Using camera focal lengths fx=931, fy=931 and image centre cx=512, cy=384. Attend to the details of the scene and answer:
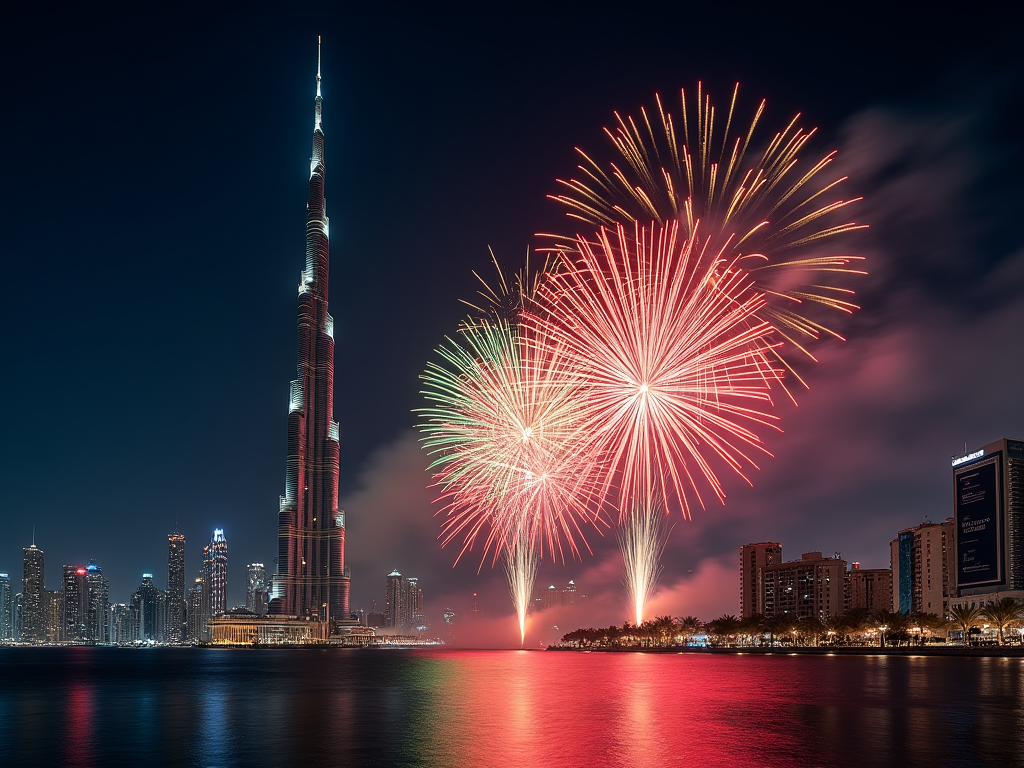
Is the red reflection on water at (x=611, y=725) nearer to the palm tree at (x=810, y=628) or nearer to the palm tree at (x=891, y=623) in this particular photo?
the palm tree at (x=891, y=623)

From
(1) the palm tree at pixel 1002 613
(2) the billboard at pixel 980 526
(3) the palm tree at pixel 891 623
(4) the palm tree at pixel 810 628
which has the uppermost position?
(2) the billboard at pixel 980 526

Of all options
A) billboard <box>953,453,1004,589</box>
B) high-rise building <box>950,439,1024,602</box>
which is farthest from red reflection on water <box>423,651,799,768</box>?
→ billboard <box>953,453,1004,589</box>

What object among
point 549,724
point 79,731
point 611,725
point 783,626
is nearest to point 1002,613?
point 783,626

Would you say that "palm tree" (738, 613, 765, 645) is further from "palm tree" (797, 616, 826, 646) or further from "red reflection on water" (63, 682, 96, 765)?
"red reflection on water" (63, 682, 96, 765)

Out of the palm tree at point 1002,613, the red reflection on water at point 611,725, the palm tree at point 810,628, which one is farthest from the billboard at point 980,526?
the red reflection on water at point 611,725

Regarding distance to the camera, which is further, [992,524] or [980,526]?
[980,526]

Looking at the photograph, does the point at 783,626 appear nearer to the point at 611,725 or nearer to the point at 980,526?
the point at 980,526

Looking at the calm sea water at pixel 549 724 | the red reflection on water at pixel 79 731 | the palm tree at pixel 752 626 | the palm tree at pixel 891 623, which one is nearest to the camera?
the calm sea water at pixel 549 724
